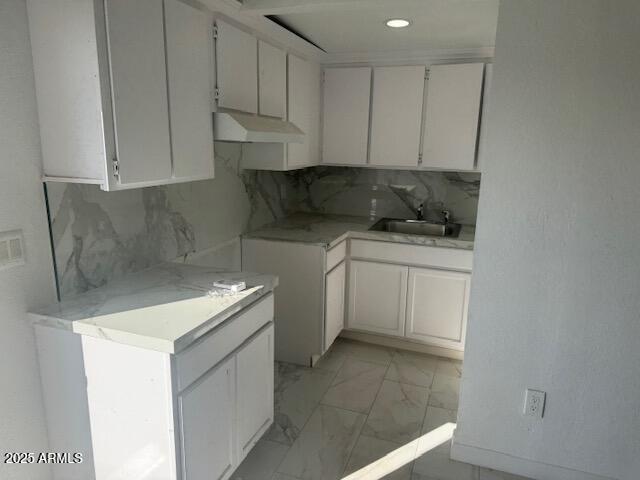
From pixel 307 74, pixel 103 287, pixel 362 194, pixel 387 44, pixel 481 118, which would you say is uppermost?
pixel 387 44

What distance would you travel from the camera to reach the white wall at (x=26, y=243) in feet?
4.72

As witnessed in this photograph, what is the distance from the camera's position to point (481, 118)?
9.98 feet

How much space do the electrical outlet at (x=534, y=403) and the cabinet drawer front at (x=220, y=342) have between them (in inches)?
49.3

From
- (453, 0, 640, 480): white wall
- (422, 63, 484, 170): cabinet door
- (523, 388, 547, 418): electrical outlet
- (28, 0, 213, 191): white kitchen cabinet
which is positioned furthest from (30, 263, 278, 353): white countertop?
(422, 63, 484, 170): cabinet door

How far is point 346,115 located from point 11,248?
244cm

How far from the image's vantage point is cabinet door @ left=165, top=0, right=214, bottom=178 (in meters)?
1.70

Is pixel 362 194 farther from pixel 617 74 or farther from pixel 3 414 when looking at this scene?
pixel 3 414

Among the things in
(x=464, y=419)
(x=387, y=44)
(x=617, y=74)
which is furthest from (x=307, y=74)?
(x=464, y=419)

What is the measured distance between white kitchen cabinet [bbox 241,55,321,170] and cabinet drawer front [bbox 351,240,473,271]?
76 centimetres

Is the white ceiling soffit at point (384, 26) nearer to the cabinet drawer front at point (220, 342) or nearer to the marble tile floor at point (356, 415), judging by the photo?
the cabinet drawer front at point (220, 342)

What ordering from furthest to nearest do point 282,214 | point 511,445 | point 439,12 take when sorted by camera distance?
1. point 282,214
2. point 439,12
3. point 511,445

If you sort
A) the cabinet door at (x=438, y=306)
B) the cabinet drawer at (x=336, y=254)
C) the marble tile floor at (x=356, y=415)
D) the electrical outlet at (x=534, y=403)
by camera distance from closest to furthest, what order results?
the electrical outlet at (x=534, y=403) < the marble tile floor at (x=356, y=415) < the cabinet drawer at (x=336, y=254) < the cabinet door at (x=438, y=306)

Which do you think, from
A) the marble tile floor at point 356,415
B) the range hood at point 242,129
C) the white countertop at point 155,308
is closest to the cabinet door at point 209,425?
the white countertop at point 155,308

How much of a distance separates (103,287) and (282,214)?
1895 mm
